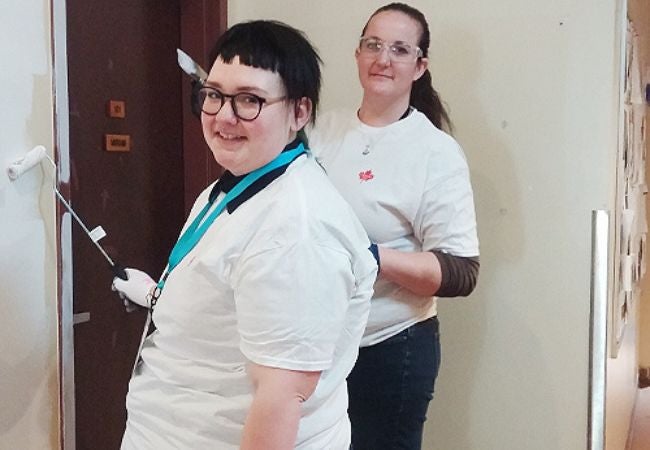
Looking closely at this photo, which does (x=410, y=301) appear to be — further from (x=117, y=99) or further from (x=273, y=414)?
(x=117, y=99)

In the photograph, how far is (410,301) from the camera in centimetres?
165

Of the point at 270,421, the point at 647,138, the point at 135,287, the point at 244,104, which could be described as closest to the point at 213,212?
the point at 244,104

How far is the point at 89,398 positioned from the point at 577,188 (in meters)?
1.35

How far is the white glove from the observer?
144 centimetres

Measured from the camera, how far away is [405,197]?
1617 mm

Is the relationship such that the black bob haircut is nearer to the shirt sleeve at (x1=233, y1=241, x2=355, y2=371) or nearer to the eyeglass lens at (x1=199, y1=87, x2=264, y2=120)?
the eyeglass lens at (x1=199, y1=87, x2=264, y2=120)

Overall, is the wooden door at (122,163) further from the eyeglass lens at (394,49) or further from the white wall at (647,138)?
the white wall at (647,138)

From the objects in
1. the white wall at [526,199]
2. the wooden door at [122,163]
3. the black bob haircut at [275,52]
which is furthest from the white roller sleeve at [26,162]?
the white wall at [526,199]

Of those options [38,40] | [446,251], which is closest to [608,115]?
[446,251]

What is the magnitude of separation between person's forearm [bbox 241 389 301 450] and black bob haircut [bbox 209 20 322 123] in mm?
400

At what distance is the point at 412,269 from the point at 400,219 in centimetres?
13

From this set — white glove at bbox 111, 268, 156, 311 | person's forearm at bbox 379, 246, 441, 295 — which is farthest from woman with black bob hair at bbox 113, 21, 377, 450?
person's forearm at bbox 379, 246, 441, 295

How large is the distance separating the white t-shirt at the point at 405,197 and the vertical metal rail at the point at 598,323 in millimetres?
481

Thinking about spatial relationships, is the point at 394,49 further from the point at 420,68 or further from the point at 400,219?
the point at 400,219
